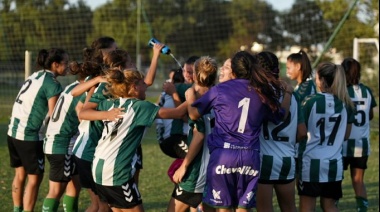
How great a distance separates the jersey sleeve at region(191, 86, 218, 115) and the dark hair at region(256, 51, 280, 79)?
0.53 m

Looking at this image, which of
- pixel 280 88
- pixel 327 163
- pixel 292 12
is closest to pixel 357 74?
pixel 327 163

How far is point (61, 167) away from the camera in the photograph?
6.99 metres

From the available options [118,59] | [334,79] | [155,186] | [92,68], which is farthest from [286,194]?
[155,186]

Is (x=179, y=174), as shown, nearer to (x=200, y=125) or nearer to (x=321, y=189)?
(x=200, y=125)

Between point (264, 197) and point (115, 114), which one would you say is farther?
point (264, 197)

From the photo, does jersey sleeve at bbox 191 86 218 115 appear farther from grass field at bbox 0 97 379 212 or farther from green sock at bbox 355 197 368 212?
green sock at bbox 355 197 368 212

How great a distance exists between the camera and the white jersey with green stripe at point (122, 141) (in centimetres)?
533

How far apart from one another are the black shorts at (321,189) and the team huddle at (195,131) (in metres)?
0.01

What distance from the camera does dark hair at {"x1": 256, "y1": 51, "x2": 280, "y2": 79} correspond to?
571 cm

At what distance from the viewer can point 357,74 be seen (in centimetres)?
818

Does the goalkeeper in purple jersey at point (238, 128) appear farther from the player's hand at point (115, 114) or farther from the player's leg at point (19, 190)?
the player's leg at point (19, 190)


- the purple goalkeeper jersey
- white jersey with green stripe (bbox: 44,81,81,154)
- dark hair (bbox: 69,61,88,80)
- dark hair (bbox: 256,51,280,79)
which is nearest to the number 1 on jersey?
the purple goalkeeper jersey

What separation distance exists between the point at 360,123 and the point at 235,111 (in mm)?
3783

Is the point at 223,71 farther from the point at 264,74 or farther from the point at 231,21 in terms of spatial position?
the point at 231,21
